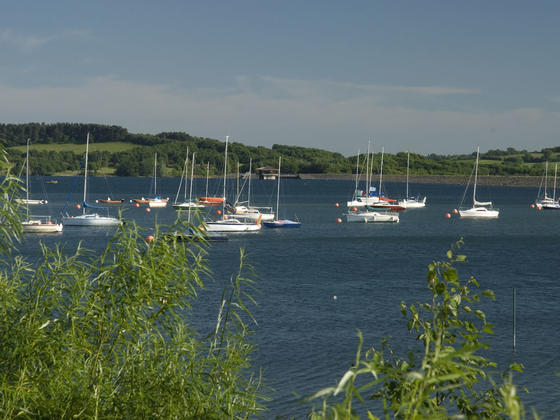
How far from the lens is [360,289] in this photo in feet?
→ 147

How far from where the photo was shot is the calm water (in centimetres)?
2723

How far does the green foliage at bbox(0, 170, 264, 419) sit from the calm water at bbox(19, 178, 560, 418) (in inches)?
60.2

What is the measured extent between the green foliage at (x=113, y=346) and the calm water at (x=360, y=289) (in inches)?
60.2

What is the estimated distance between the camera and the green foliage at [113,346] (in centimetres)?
1016

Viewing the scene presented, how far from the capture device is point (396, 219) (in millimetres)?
97375

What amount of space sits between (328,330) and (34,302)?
2334 centimetres

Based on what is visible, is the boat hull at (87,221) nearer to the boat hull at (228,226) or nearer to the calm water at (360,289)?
the calm water at (360,289)

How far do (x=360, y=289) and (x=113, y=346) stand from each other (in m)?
35.2

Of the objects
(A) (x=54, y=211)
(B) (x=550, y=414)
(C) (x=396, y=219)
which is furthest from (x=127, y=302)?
(A) (x=54, y=211)

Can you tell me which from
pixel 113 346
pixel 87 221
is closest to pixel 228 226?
pixel 87 221

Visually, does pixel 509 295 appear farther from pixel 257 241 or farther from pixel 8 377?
pixel 8 377

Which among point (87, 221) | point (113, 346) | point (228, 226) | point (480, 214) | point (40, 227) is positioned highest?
point (113, 346)

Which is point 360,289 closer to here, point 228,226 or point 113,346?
point 228,226

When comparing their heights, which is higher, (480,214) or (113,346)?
(113,346)
